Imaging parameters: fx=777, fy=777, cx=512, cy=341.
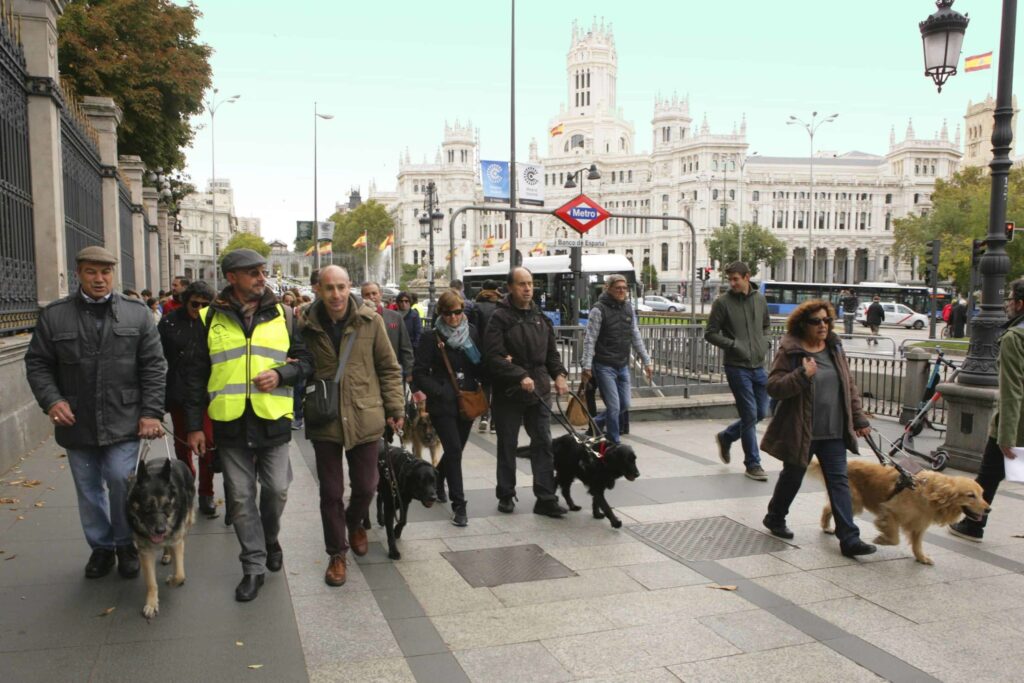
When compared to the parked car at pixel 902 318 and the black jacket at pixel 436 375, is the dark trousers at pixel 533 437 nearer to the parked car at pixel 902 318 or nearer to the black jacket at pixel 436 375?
the black jacket at pixel 436 375

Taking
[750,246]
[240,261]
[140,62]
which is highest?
[140,62]

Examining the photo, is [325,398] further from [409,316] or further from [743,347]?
[409,316]

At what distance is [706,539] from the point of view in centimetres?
563

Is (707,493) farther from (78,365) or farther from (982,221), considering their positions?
(982,221)

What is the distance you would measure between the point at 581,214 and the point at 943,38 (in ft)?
17.0

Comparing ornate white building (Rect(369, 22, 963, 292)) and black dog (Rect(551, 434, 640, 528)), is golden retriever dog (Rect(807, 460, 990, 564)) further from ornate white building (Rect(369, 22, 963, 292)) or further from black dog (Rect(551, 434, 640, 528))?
ornate white building (Rect(369, 22, 963, 292))

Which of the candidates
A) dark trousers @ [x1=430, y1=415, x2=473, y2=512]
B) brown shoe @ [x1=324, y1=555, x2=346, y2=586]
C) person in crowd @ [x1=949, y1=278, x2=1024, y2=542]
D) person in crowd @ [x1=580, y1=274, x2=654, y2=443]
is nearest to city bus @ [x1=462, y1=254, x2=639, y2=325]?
person in crowd @ [x1=580, y1=274, x2=654, y2=443]

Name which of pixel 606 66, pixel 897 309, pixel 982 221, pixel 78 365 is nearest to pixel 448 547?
pixel 78 365

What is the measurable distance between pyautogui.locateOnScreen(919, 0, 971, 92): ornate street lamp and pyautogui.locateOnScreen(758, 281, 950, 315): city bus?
4156 cm

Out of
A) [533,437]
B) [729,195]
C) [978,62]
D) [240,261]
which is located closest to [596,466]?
[533,437]

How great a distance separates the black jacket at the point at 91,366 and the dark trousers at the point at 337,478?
98 cm

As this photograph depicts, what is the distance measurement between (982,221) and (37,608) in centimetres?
5399

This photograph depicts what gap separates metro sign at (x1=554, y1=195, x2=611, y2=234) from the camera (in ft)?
39.0

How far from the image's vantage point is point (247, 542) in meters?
4.39
